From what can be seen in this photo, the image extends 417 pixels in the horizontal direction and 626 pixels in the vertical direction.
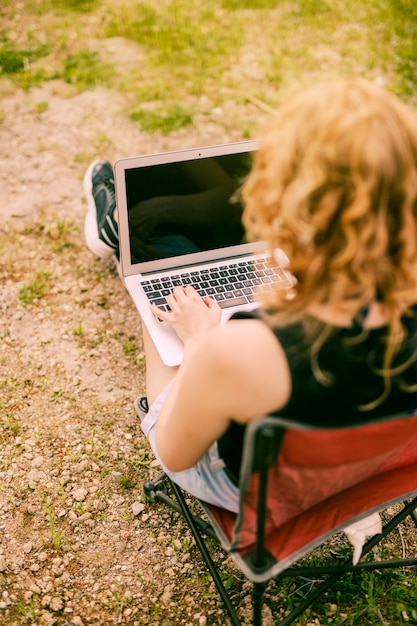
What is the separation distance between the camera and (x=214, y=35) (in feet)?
18.0

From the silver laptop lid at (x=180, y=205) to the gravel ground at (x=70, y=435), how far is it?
0.82 meters

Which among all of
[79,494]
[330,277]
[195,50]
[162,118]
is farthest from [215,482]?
[195,50]

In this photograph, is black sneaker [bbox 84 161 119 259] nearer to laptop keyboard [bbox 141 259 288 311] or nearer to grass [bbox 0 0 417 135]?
laptop keyboard [bbox 141 259 288 311]

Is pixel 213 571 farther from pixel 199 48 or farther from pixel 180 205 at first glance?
pixel 199 48

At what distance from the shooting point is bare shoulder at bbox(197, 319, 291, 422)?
1.18m

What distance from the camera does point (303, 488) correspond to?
1395 millimetres

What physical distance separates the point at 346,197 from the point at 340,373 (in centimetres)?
36

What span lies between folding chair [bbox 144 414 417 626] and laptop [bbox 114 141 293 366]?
0.66 metres

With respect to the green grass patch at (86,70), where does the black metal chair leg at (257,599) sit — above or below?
below

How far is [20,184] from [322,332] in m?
3.10

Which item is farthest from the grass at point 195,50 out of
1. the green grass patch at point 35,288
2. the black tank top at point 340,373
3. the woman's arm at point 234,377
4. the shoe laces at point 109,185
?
the black tank top at point 340,373

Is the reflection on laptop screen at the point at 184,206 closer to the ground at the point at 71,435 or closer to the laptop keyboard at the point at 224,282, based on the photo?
the laptop keyboard at the point at 224,282

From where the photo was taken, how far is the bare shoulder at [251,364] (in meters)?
1.18

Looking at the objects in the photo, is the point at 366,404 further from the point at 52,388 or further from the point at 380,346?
the point at 52,388
